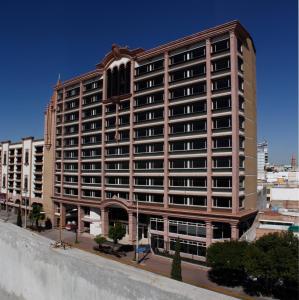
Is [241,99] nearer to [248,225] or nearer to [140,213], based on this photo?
[248,225]

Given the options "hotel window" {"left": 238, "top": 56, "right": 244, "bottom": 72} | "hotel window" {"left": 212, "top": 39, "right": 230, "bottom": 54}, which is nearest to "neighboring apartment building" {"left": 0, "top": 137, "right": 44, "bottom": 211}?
"hotel window" {"left": 212, "top": 39, "right": 230, "bottom": 54}

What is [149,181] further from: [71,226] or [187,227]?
[71,226]

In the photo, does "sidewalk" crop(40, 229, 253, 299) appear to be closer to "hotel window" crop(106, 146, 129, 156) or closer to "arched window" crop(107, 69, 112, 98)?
"hotel window" crop(106, 146, 129, 156)

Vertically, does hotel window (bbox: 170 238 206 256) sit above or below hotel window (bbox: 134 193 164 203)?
below

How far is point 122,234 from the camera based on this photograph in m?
55.5

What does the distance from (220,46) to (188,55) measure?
19.3 ft

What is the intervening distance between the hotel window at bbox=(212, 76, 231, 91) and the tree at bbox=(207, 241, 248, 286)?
2362cm

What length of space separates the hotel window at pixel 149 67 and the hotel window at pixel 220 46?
A: 1043 cm

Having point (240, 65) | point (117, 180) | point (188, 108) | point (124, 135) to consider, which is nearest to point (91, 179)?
point (117, 180)

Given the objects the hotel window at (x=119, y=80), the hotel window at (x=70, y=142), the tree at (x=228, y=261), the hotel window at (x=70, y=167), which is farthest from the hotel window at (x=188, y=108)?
the hotel window at (x=70, y=167)

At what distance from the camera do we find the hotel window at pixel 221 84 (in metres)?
48.9

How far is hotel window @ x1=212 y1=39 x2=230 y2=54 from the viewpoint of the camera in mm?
49400

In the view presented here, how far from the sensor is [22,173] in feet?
312

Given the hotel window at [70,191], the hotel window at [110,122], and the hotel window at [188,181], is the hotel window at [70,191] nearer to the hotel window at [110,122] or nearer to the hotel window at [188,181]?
the hotel window at [110,122]
